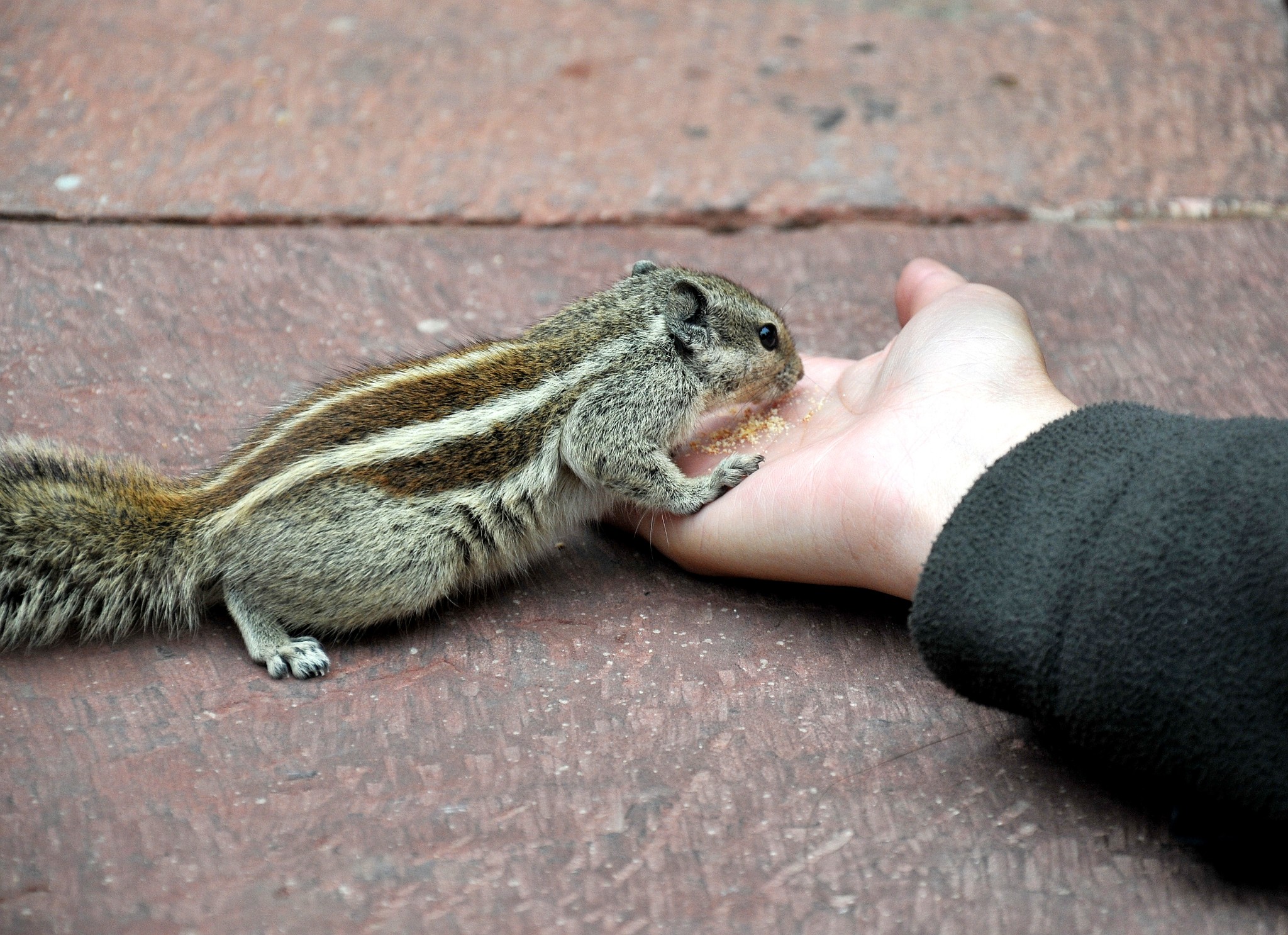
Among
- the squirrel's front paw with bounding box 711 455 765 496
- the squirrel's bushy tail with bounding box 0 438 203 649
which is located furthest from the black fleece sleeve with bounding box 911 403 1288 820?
the squirrel's bushy tail with bounding box 0 438 203 649

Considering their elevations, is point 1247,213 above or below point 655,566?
above

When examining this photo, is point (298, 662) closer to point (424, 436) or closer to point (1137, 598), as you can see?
point (424, 436)

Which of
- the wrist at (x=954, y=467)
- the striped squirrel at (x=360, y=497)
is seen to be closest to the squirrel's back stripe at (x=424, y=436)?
the striped squirrel at (x=360, y=497)

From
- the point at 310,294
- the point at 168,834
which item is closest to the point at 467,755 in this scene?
the point at 168,834

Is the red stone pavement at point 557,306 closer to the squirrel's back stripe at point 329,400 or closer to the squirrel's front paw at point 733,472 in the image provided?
the squirrel's front paw at point 733,472

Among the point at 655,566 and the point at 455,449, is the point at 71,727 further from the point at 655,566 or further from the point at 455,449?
the point at 655,566

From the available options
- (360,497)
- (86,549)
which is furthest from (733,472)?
(86,549)

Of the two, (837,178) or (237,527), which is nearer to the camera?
(237,527)

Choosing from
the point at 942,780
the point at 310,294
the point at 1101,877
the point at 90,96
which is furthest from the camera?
the point at 90,96
